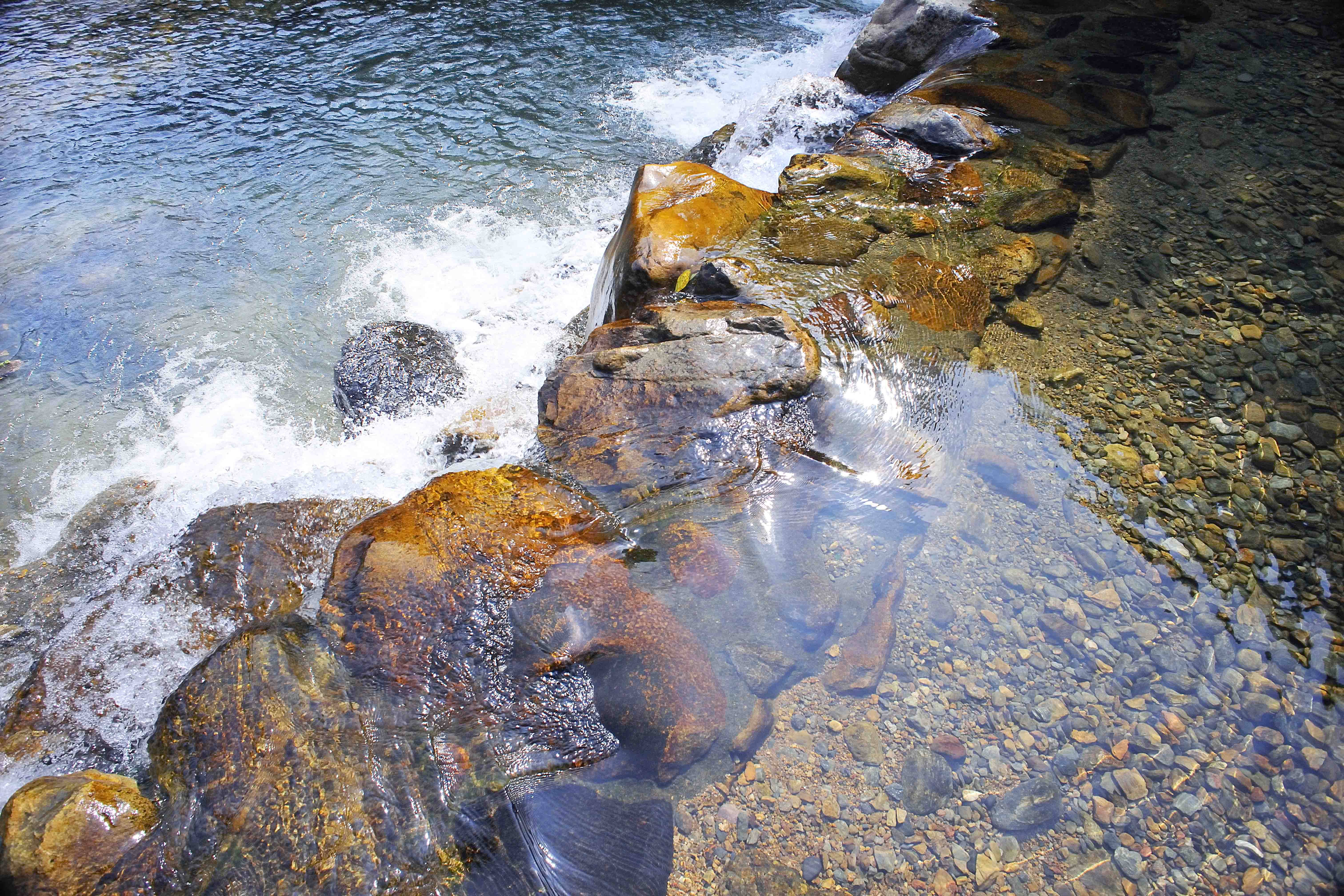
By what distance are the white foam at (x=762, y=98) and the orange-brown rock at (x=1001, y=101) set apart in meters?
1.14

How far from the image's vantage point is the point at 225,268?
584 centimetres

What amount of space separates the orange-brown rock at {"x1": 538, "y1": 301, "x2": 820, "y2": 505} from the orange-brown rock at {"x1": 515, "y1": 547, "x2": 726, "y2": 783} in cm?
53

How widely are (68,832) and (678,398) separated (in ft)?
9.18

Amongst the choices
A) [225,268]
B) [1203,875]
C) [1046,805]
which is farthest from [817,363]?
[225,268]

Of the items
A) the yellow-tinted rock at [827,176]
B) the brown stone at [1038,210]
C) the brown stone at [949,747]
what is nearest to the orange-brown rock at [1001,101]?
the brown stone at [1038,210]

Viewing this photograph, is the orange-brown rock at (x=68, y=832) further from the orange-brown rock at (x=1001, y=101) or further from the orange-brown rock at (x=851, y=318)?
the orange-brown rock at (x=1001, y=101)

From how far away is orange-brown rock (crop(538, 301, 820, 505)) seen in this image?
3.40m

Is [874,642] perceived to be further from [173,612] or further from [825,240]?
[173,612]

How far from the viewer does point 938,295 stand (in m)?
4.18

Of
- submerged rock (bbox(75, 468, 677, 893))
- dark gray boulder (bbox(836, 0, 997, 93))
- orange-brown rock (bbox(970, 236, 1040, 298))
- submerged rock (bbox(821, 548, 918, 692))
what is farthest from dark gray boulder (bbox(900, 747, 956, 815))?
dark gray boulder (bbox(836, 0, 997, 93))

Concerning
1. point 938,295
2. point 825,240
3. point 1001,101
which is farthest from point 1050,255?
point 1001,101

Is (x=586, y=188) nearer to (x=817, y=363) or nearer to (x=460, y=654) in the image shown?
(x=817, y=363)

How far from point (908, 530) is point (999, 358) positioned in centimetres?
139

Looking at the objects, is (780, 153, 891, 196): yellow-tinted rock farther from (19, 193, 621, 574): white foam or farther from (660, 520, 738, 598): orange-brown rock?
(660, 520, 738, 598): orange-brown rock
